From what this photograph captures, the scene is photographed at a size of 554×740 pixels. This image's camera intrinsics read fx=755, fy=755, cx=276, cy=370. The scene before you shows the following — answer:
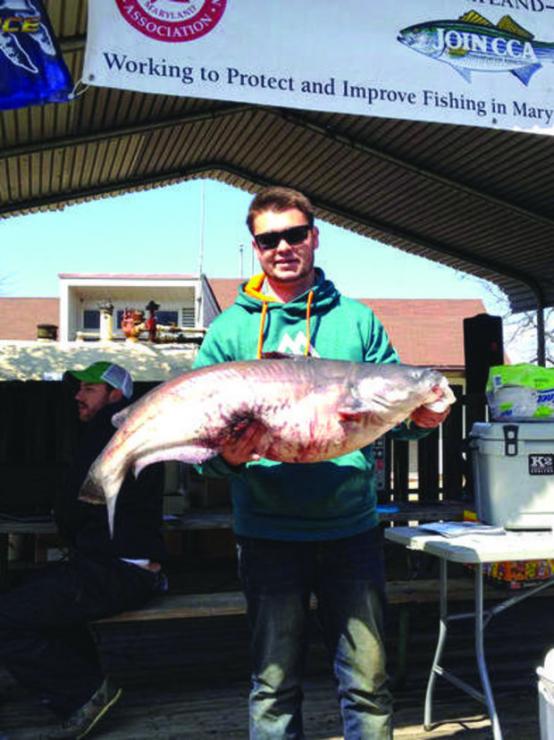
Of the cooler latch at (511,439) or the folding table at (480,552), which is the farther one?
the cooler latch at (511,439)

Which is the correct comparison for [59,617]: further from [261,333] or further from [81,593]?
[261,333]

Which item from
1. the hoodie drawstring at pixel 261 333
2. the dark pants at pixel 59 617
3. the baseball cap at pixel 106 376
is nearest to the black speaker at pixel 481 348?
the baseball cap at pixel 106 376

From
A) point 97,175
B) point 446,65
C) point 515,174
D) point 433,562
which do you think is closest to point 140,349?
point 97,175

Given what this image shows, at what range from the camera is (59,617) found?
133 inches

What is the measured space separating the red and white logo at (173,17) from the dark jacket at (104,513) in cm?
186

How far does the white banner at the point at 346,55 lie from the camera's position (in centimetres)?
367

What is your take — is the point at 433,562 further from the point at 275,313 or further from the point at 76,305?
the point at 76,305

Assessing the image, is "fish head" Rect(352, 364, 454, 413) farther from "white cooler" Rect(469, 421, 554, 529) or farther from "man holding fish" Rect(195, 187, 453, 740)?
"white cooler" Rect(469, 421, 554, 529)

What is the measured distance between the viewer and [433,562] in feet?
18.7

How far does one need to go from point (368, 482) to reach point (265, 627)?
55cm

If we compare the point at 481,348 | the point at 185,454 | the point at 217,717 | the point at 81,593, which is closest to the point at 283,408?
the point at 185,454

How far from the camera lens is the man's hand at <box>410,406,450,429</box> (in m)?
2.15

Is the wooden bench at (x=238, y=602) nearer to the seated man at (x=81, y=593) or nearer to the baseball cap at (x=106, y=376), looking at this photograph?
the seated man at (x=81, y=593)

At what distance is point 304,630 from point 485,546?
3.42 feet
